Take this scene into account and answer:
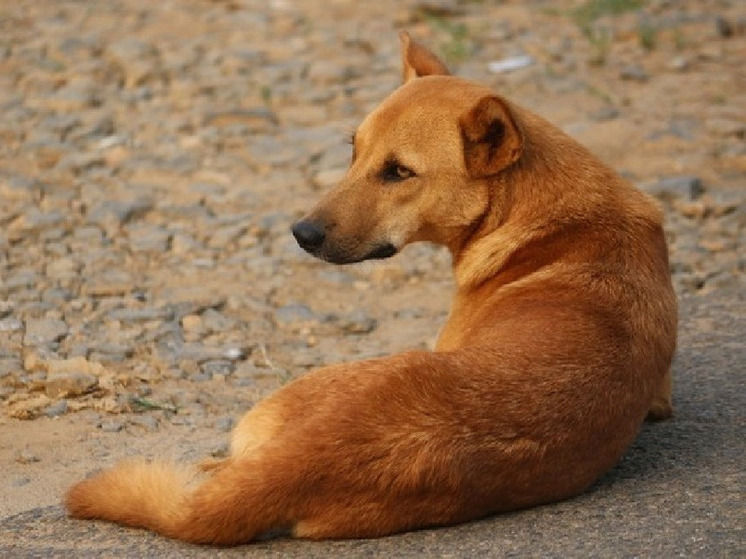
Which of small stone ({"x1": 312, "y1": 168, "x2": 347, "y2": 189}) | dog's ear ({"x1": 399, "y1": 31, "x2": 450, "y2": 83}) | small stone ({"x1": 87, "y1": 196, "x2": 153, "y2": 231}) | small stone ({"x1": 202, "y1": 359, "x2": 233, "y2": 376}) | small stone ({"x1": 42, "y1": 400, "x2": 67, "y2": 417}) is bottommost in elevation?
small stone ({"x1": 202, "y1": 359, "x2": 233, "y2": 376})

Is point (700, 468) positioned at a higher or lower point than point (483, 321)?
lower

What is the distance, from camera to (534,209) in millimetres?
5605

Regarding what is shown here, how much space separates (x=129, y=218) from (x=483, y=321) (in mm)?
3843

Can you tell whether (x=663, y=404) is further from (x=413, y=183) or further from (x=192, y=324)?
(x=192, y=324)

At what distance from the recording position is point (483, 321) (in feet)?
17.1

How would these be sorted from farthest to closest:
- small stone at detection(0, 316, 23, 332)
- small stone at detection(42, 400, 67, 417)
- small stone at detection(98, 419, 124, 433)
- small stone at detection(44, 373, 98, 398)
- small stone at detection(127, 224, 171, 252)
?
small stone at detection(127, 224, 171, 252), small stone at detection(0, 316, 23, 332), small stone at detection(44, 373, 98, 398), small stone at detection(42, 400, 67, 417), small stone at detection(98, 419, 124, 433)

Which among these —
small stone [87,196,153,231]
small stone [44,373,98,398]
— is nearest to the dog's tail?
small stone [44,373,98,398]

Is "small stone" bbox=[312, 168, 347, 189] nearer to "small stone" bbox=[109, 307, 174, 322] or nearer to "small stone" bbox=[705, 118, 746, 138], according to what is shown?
"small stone" bbox=[109, 307, 174, 322]

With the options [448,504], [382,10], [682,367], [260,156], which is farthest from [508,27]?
[448,504]

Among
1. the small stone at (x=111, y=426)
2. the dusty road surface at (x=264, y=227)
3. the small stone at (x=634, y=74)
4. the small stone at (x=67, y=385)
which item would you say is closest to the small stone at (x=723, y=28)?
the dusty road surface at (x=264, y=227)

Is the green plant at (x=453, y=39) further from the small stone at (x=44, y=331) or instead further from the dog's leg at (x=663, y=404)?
the dog's leg at (x=663, y=404)

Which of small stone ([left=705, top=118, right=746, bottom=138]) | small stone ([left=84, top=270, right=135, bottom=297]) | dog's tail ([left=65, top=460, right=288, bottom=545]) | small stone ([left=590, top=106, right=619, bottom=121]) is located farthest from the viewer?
small stone ([left=590, top=106, right=619, bottom=121])

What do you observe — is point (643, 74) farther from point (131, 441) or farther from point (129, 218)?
point (131, 441)

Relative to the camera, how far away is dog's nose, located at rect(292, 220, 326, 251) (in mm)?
5695
